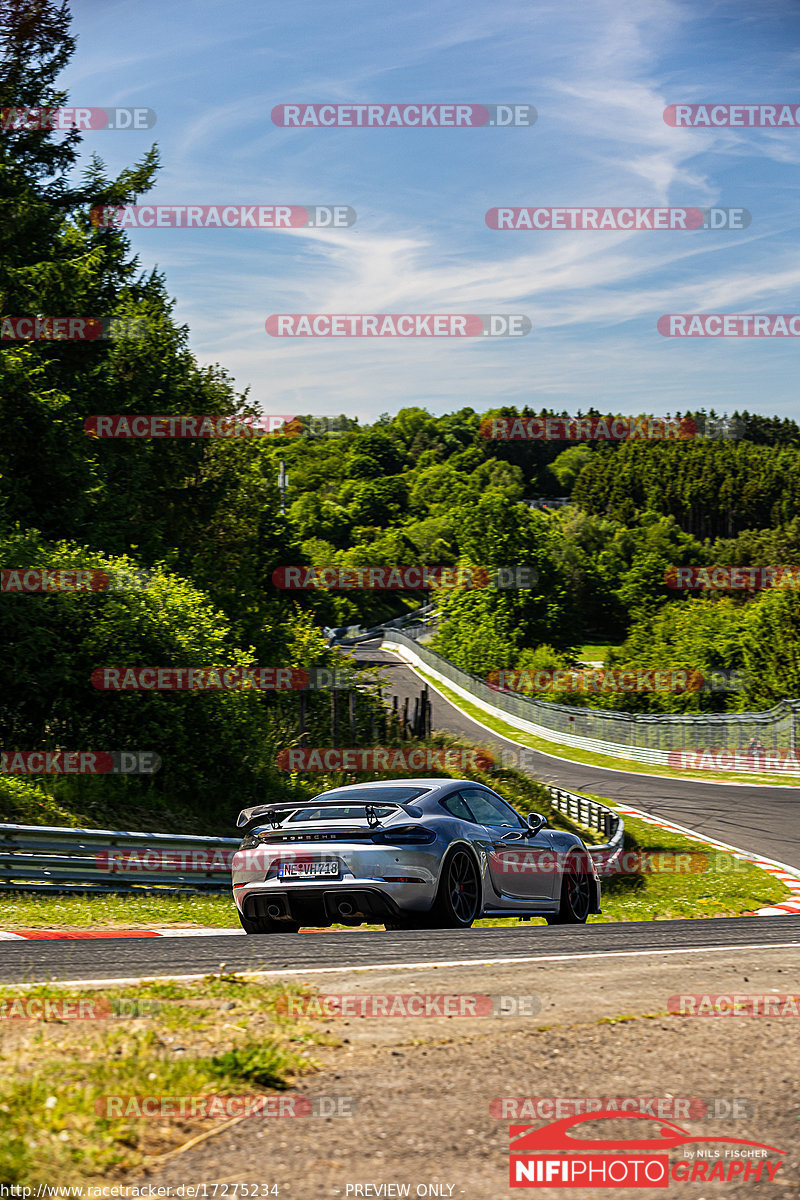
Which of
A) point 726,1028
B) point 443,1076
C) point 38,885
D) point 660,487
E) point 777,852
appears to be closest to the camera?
point 443,1076

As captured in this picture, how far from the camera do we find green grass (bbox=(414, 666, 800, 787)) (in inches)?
1469

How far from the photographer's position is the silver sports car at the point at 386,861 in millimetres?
8258

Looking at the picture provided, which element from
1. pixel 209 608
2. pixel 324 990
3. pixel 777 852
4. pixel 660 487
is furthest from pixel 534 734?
pixel 660 487

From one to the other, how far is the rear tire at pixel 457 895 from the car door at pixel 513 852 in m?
0.33

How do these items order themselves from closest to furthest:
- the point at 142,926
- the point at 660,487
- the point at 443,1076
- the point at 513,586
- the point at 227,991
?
the point at 443,1076
the point at 227,991
the point at 142,926
the point at 513,586
the point at 660,487

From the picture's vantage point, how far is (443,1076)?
407cm

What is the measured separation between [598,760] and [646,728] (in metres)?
3.96

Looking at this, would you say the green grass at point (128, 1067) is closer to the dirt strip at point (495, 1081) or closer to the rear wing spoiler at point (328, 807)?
the dirt strip at point (495, 1081)

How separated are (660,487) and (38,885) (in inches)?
7523

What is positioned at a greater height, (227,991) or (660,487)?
(660,487)

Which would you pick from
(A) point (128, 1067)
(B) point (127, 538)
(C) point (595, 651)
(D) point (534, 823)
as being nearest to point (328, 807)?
(D) point (534, 823)

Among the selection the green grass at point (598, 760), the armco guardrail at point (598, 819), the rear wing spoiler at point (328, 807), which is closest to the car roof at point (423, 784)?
the rear wing spoiler at point (328, 807)

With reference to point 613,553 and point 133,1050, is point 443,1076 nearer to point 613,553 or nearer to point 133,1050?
point 133,1050

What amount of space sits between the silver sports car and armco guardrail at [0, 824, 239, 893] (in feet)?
13.8
